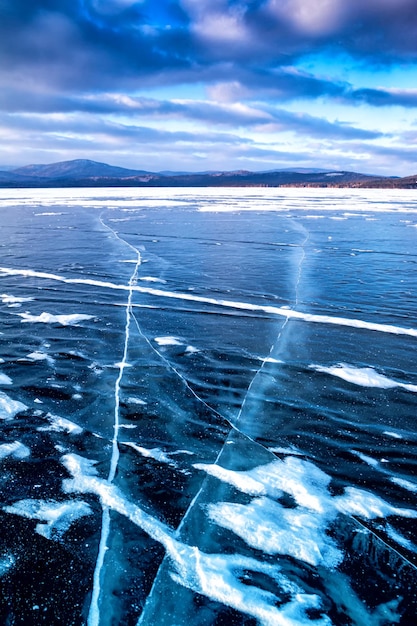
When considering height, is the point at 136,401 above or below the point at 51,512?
above

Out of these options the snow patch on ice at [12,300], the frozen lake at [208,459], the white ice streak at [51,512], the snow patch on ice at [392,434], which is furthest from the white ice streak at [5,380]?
the snow patch on ice at [392,434]

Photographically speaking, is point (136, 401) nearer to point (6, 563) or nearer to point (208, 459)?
point (208, 459)

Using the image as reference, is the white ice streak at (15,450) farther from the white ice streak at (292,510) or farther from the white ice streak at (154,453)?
the white ice streak at (292,510)

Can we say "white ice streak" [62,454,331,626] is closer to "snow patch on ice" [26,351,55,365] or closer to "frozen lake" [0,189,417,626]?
"frozen lake" [0,189,417,626]

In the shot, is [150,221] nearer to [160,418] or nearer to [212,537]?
[160,418]

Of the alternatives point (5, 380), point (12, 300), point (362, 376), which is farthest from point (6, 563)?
point (12, 300)

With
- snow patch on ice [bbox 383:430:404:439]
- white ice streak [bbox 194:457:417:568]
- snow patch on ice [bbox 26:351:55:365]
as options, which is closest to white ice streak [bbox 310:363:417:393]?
snow patch on ice [bbox 383:430:404:439]
